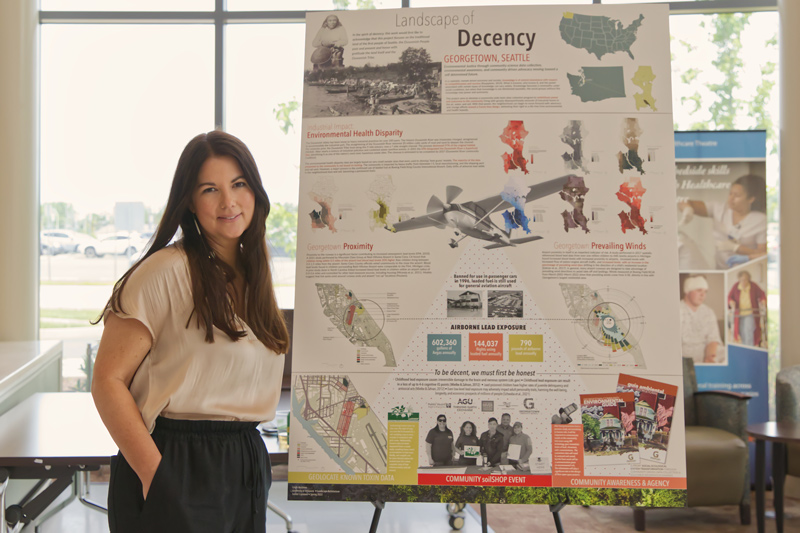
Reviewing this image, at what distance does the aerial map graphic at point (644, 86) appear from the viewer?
6.40 ft

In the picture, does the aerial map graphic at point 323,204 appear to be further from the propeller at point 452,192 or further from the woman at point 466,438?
the woman at point 466,438

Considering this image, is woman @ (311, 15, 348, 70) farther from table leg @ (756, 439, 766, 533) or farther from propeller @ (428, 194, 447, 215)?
table leg @ (756, 439, 766, 533)

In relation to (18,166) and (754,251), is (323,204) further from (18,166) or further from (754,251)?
(754,251)

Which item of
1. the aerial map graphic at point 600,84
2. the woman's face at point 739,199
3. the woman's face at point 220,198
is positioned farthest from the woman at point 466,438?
the woman's face at point 739,199

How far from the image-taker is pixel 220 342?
1.60 m

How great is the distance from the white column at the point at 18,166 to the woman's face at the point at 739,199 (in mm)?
4557

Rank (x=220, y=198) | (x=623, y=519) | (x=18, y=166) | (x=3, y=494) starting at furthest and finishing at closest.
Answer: (x=18, y=166)
(x=623, y=519)
(x=3, y=494)
(x=220, y=198)

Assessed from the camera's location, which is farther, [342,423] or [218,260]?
[342,423]

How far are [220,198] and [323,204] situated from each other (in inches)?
15.2

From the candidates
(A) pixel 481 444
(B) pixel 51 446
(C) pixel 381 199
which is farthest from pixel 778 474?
(B) pixel 51 446

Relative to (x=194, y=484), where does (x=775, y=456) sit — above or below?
below

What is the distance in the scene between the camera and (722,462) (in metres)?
3.49

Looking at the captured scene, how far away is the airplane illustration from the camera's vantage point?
194cm

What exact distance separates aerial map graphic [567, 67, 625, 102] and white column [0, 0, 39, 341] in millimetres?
3632
